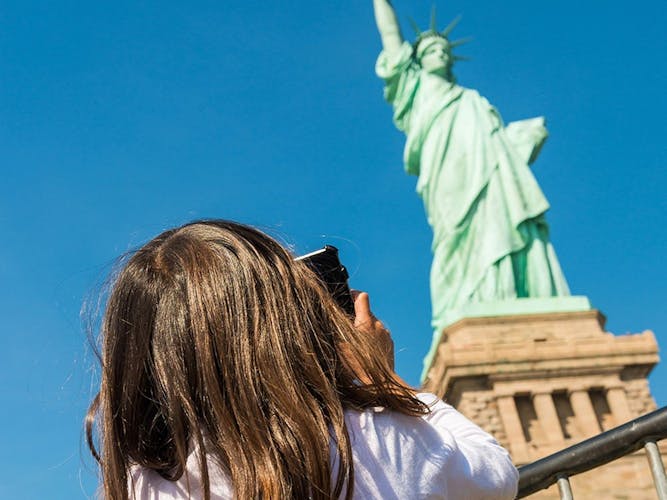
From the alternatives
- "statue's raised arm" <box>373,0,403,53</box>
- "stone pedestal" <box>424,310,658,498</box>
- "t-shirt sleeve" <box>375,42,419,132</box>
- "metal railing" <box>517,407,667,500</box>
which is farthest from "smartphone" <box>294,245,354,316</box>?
"statue's raised arm" <box>373,0,403,53</box>

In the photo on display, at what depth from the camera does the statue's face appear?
827 inches

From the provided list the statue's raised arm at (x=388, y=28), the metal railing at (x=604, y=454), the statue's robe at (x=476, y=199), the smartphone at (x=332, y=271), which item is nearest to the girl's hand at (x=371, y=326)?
the smartphone at (x=332, y=271)

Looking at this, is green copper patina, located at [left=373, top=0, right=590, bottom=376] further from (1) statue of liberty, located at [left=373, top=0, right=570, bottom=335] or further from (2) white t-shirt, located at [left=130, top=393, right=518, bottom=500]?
(2) white t-shirt, located at [left=130, top=393, right=518, bottom=500]

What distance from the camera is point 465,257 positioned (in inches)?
739

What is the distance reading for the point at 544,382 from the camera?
15.9 metres

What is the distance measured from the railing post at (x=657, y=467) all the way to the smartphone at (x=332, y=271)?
3.72ft

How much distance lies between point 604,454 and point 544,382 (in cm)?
1392

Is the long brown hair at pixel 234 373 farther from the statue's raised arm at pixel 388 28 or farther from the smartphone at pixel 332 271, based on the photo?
the statue's raised arm at pixel 388 28

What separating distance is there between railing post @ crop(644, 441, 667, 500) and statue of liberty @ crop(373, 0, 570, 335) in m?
14.8

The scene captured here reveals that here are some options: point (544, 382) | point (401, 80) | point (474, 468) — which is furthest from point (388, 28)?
point (474, 468)

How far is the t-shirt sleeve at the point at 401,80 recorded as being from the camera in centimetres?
2123

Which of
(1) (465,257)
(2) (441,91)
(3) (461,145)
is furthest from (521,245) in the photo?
(2) (441,91)

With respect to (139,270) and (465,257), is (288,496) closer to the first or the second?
(139,270)

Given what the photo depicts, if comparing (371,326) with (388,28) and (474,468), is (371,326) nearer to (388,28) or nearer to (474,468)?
(474,468)
